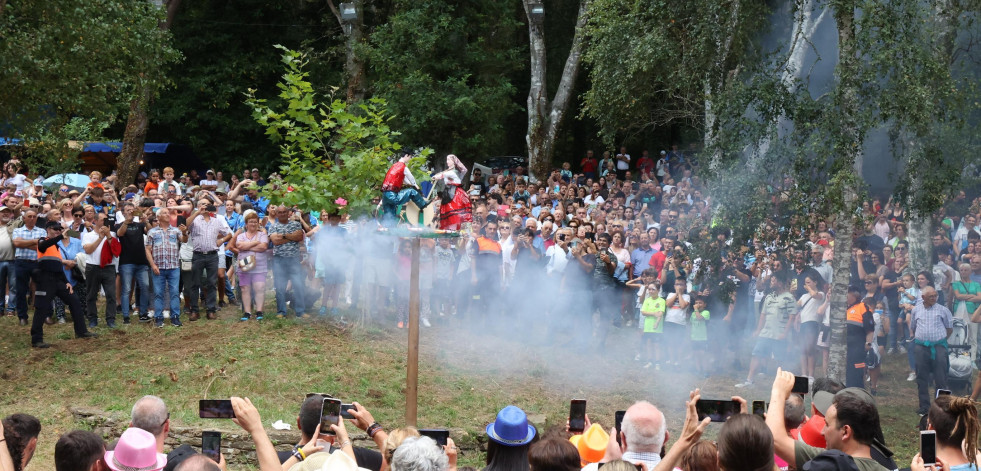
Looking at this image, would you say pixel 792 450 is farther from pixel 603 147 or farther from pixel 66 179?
pixel 603 147

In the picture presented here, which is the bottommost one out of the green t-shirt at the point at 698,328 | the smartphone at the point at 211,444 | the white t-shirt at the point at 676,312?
the green t-shirt at the point at 698,328

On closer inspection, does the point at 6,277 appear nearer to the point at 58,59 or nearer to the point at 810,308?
the point at 58,59

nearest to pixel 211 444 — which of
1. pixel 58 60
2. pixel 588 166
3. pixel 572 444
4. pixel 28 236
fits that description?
pixel 572 444

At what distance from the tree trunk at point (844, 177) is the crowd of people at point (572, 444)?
641 centimetres

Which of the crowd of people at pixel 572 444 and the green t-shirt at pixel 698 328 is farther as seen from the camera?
the green t-shirt at pixel 698 328

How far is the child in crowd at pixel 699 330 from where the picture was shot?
12578 mm

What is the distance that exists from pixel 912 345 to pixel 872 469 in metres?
8.20

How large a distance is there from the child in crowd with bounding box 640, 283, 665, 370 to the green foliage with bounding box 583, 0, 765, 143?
275cm

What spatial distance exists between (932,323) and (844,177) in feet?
6.99

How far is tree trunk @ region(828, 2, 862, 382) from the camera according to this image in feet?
35.0

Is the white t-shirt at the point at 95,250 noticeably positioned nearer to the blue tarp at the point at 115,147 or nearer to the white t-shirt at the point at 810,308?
the white t-shirt at the point at 810,308

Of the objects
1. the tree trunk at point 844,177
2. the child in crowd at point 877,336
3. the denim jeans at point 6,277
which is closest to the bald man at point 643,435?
the tree trunk at point 844,177

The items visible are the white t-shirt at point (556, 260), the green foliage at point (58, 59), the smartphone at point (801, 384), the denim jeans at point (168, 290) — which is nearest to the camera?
the smartphone at point (801, 384)

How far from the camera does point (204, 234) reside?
1359cm
